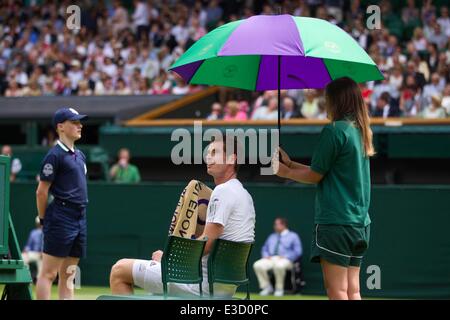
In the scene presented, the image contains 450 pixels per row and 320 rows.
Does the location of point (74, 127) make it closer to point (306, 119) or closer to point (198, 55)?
point (198, 55)

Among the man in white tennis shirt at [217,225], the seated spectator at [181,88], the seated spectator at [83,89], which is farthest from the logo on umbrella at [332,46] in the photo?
the seated spectator at [83,89]

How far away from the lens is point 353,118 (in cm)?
671

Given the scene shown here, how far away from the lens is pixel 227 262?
287 inches

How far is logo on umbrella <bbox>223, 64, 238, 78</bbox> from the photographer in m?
8.52

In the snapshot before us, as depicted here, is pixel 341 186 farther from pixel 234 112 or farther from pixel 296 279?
pixel 234 112

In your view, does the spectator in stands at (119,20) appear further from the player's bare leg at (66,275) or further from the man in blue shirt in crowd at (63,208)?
the player's bare leg at (66,275)

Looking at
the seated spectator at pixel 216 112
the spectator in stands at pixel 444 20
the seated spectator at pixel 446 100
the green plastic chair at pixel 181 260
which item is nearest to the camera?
the green plastic chair at pixel 181 260

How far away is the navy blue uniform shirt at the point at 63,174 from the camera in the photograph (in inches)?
362

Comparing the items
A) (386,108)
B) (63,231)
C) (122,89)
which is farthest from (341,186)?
(122,89)

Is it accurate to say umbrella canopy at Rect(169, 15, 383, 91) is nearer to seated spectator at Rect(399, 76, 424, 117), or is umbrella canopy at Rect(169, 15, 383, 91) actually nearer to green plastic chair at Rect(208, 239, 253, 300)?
green plastic chair at Rect(208, 239, 253, 300)

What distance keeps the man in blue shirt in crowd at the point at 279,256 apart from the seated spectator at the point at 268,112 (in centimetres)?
260

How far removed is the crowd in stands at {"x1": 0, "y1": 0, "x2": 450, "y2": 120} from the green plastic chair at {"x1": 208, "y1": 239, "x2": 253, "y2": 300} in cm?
911

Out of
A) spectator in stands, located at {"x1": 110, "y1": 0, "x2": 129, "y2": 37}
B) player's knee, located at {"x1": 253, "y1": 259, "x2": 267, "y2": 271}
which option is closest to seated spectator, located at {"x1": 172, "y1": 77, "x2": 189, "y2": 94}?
spectator in stands, located at {"x1": 110, "y1": 0, "x2": 129, "y2": 37}
